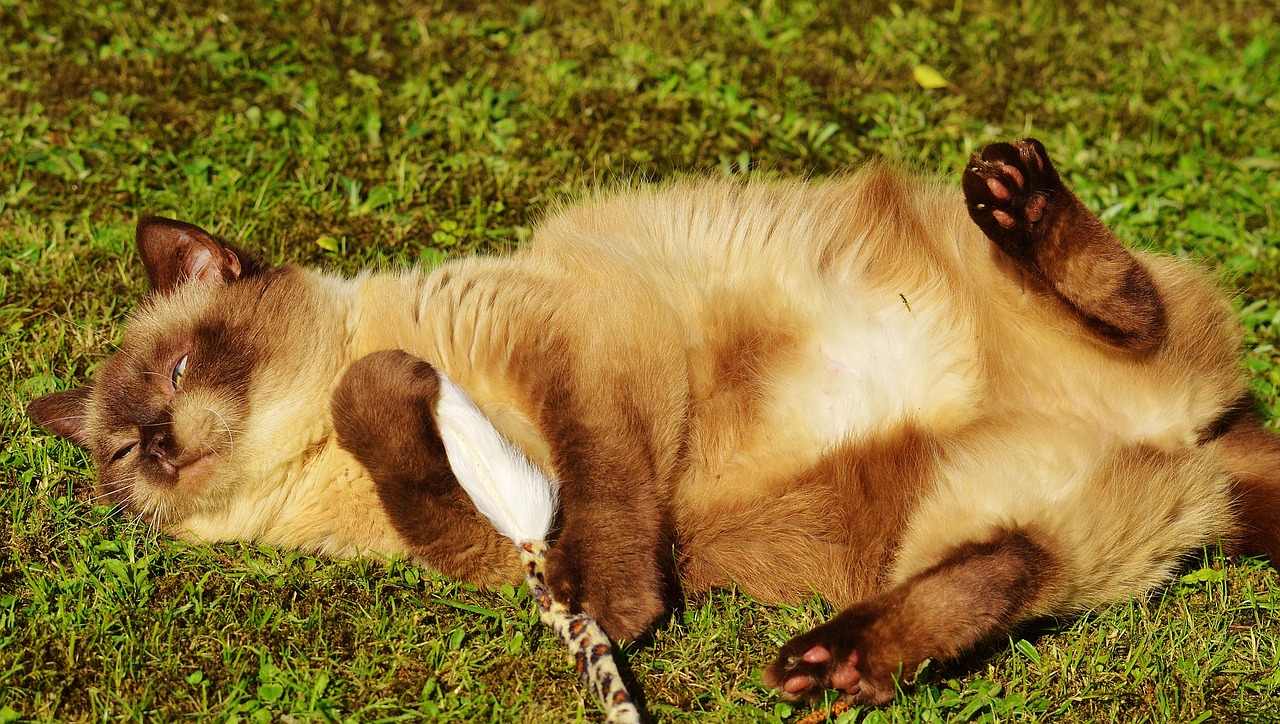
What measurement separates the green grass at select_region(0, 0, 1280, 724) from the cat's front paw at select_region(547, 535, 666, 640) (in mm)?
172

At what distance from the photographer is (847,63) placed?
18.0ft

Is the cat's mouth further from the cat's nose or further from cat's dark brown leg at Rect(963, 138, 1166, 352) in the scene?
cat's dark brown leg at Rect(963, 138, 1166, 352)

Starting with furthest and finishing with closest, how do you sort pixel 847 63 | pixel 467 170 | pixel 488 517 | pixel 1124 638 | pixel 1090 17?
pixel 1090 17 → pixel 847 63 → pixel 467 170 → pixel 1124 638 → pixel 488 517

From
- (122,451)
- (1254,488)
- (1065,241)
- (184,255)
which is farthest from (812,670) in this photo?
(184,255)

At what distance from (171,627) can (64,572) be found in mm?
451

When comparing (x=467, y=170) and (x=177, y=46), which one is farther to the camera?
(x=177, y=46)

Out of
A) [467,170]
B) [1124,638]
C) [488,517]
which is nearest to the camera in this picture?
[488,517]

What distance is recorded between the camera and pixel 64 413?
3473 mm

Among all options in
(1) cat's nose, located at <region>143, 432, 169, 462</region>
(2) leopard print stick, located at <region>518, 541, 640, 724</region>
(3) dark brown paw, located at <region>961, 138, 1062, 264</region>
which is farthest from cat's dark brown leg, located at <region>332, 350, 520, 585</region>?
(3) dark brown paw, located at <region>961, 138, 1062, 264</region>

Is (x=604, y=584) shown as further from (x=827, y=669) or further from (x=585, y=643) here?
(x=827, y=669)

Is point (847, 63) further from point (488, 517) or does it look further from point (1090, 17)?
point (488, 517)

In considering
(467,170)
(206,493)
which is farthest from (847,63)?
(206,493)

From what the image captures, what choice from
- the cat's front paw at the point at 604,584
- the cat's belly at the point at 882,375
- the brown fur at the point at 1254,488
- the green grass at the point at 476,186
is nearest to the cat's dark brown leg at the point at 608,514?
the cat's front paw at the point at 604,584

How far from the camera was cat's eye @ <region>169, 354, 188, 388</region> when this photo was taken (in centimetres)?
329
